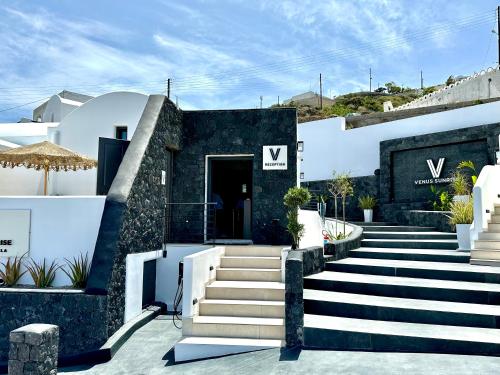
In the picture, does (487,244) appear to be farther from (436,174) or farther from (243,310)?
(436,174)

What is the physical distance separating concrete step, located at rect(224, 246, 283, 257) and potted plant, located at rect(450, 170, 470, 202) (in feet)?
20.0

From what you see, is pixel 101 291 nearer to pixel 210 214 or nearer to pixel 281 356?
pixel 281 356

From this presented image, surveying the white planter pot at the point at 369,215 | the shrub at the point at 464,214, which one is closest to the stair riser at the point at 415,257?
the shrub at the point at 464,214

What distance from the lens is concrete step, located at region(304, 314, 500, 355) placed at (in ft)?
15.9

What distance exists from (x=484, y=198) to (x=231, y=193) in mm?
7698

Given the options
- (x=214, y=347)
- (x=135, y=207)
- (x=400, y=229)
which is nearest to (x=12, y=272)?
(x=135, y=207)

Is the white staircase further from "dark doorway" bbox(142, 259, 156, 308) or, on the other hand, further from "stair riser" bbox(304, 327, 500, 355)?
"dark doorway" bbox(142, 259, 156, 308)

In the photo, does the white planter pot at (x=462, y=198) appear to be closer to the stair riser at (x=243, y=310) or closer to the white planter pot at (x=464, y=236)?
the white planter pot at (x=464, y=236)

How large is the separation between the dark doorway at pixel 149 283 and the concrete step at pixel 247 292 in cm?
196

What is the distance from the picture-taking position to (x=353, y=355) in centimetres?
516

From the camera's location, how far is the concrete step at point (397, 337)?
4.85 meters

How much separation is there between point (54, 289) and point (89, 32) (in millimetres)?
7509

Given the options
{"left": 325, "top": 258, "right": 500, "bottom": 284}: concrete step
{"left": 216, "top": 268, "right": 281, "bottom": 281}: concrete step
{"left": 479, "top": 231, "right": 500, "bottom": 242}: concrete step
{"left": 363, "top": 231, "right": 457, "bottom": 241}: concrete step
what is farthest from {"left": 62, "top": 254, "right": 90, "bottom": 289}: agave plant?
{"left": 479, "top": 231, "right": 500, "bottom": 242}: concrete step

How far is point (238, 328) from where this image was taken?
6.39 meters
